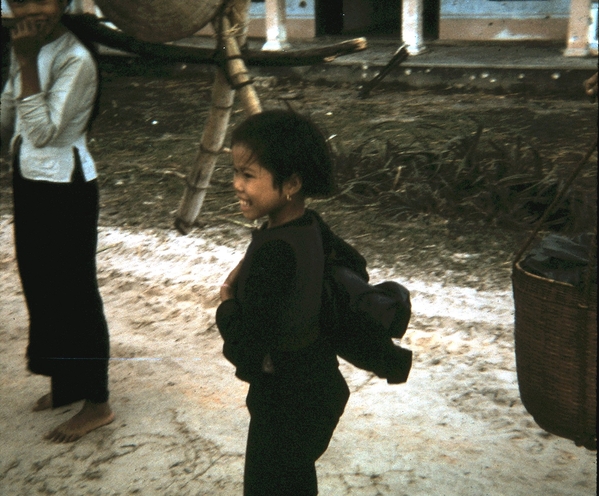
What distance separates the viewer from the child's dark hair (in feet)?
6.15

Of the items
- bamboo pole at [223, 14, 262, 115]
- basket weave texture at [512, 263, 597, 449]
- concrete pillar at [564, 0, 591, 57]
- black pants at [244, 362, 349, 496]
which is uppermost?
bamboo pole at [223, 14, 262, 115]

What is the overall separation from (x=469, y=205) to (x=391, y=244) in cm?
75

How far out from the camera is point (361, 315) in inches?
74.3

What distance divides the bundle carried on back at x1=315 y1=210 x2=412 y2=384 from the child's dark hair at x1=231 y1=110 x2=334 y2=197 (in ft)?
0.54

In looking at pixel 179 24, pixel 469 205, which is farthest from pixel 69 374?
pixel 469 205

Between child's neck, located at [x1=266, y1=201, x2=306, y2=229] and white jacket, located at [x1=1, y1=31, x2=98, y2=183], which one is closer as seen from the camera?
child's neck, located at [x1=266, y1=201, x2=306, y2=229]

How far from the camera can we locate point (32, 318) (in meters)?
2.94

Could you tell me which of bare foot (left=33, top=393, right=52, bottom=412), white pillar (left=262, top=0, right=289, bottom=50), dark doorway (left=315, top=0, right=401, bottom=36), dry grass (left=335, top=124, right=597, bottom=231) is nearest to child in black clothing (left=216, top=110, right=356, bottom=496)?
bare foot (left=33, top=393, right=52, bottom=412)

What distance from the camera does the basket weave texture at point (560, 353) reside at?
1876 mm

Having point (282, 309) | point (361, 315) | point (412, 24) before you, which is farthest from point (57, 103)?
point (412, 24)

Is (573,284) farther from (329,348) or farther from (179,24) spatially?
(179,24)

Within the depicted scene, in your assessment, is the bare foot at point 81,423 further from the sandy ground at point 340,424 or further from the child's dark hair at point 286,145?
the child's dark hair at point 286,145

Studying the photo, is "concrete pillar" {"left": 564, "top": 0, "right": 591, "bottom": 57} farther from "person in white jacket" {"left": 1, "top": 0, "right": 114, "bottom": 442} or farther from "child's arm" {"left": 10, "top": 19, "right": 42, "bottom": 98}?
"child's arm" {"left": 10, "top": 19, "right": 42, "bottom": 98}

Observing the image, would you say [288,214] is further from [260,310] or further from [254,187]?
[260,310]
